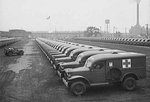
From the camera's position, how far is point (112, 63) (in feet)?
32.8

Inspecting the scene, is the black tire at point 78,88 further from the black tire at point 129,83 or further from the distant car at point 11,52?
the distant car at point 11,52

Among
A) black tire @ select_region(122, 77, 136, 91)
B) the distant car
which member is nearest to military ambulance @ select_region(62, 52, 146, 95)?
black tire @ select_region(122, 77, 136, 91)

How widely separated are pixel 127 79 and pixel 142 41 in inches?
1393

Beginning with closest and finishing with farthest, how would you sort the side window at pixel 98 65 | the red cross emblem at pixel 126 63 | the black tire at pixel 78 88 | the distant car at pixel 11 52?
the black tire at pixel 78 88
the side window at pixel 98 65
the red cross emblem at pixel 126 63
the distant car at pixel 11 52

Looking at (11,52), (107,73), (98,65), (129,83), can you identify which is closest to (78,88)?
(98,65)

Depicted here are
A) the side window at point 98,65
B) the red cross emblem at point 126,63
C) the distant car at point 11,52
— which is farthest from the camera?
the distant car at point 11,52

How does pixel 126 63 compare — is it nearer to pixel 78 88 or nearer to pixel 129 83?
pixel 129 83

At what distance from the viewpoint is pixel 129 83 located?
1034 cm

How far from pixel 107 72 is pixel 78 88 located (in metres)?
1.62

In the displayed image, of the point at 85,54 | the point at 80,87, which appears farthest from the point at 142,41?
the point at 80,87

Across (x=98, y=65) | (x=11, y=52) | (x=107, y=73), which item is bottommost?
(x=11, y=52)

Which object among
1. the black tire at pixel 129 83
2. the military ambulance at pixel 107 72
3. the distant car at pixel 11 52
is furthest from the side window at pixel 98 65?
the distant car at pixel 11 52

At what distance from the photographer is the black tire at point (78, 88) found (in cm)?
971

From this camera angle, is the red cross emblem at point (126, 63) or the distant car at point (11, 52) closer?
the red cross emblem at point (126, 63)
